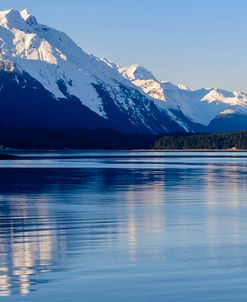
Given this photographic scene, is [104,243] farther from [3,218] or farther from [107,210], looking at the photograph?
[107,210]

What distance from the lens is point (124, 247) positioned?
37156 millimetres

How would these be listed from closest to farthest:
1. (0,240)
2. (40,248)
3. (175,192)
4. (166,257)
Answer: (166,257), (40,248), (0,240), (175,192)

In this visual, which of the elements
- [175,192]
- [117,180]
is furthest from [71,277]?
[117,180]

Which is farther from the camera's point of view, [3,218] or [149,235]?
[3,218]

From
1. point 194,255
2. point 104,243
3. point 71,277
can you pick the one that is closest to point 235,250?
point 194,255

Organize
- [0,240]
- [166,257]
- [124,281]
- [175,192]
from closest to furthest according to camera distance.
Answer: [124,281] → [166,257] → [0,240] → [175,192]

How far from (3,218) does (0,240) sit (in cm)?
1045

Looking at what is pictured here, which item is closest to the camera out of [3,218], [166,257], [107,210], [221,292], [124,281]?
[221,292]

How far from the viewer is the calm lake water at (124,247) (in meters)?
28.0

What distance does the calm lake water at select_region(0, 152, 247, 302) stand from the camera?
28.0m

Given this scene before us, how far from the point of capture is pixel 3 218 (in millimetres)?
49906

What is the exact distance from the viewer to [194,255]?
114 ft

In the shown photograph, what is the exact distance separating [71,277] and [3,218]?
20328 millimetres

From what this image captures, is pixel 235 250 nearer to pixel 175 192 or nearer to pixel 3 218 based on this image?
pixel 3 218
